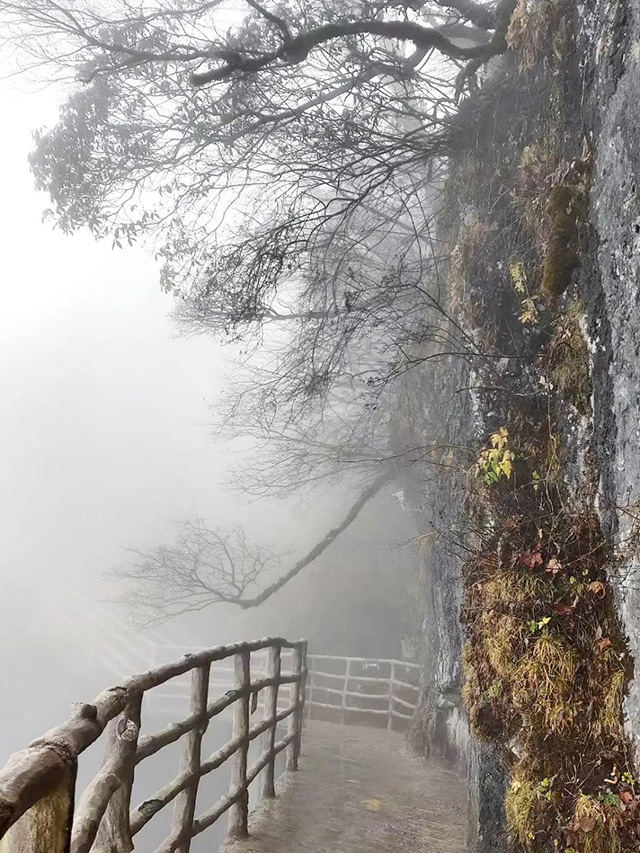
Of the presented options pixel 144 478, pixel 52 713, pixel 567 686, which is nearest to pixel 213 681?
pixel 52 713

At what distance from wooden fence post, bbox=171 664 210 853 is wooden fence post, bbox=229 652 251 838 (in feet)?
2.42

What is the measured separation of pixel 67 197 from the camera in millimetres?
6871

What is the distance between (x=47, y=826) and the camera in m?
1.45

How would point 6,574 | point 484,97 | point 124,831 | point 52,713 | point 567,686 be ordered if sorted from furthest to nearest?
point 6,574 < point 52,713 < point 484,97 < point 567,686 < point 124,831

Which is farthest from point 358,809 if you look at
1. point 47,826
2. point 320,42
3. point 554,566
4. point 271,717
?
point 320,42

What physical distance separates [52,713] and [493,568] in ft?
70.2

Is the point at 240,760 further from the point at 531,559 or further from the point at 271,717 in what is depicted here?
the point at 531,559

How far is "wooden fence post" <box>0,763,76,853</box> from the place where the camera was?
1.42m

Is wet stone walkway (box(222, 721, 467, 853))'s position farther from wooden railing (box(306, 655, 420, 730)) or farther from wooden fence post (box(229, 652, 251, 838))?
wooden railing (box(306, 655, 420, 730))

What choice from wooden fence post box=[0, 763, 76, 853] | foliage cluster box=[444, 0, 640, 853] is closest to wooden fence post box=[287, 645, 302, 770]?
foliage cluster box=[444, 0, 640, 853]

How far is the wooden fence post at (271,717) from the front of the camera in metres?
5.44

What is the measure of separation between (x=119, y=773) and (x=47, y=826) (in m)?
1.15

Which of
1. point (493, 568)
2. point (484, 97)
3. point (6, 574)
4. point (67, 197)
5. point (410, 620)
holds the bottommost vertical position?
point (6, 574)

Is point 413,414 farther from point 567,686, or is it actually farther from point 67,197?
point 567,686
